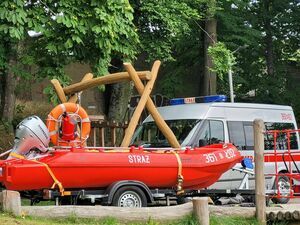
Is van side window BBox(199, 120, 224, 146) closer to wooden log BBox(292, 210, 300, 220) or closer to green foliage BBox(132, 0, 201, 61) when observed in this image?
wooden log BBox(292, 210, 300, 220)

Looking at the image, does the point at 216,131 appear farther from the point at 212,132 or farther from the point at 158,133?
the point at 158,133

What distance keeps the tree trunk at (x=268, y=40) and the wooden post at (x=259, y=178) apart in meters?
21.5

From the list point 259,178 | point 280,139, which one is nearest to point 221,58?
point 280,139

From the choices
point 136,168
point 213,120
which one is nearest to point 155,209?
point 136,168

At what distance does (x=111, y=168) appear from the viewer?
33.2 feet

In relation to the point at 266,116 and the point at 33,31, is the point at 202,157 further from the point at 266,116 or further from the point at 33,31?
the point at 266,116

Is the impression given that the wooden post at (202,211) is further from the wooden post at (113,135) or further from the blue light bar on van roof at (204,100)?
the wooden post at (113,135)

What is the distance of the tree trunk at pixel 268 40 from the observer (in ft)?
102

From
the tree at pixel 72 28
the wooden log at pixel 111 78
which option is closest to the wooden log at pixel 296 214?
the wooden log at pixel 111 78

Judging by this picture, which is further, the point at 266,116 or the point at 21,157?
the point at 266,116

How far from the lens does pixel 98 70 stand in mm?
14273

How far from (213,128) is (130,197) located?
4.71m

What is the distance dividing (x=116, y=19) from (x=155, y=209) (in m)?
5.57

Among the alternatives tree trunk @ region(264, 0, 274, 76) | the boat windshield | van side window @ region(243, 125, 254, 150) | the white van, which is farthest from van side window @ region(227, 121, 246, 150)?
tree trunk @ region(264, 0, 274, 76)
